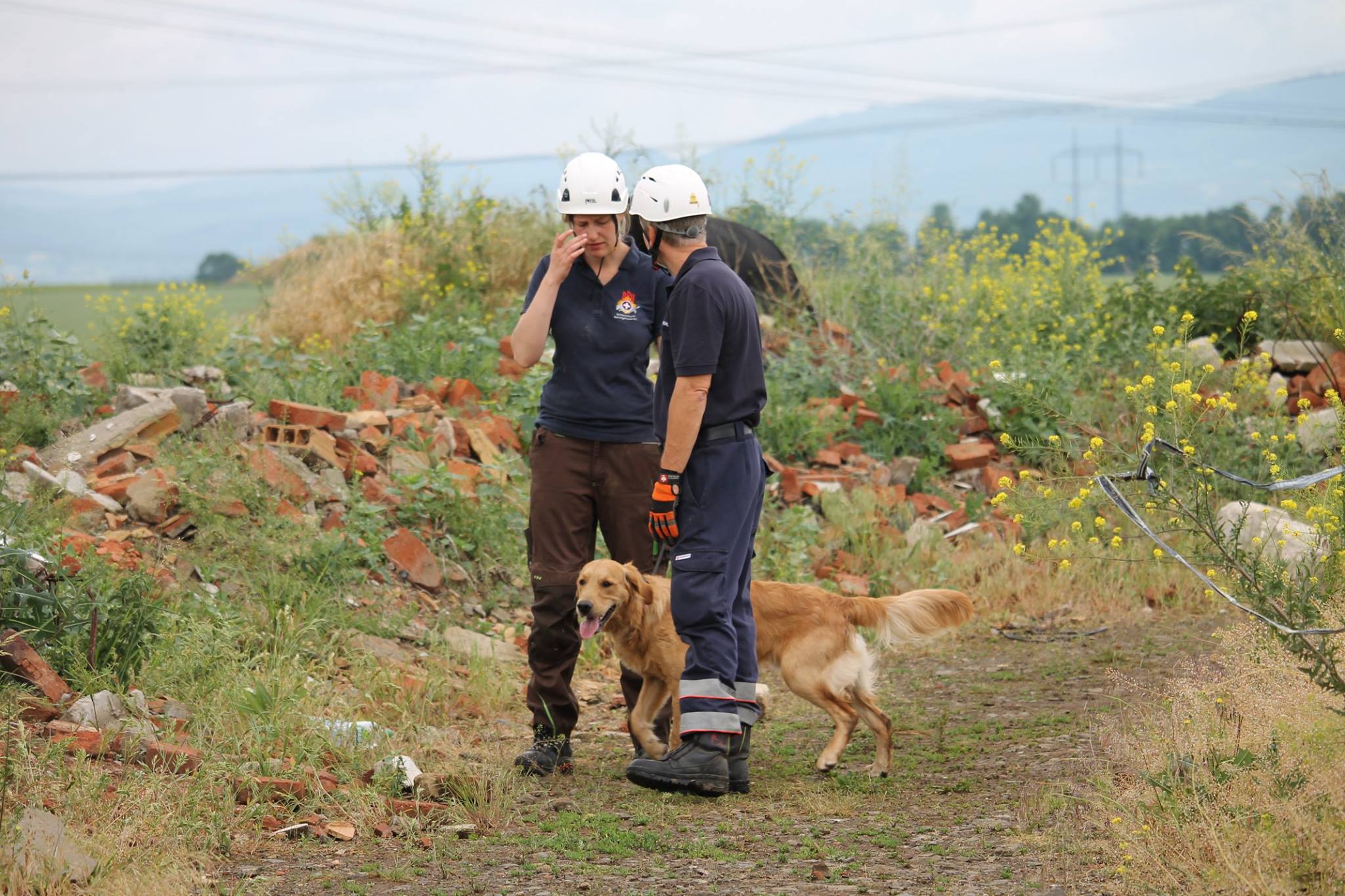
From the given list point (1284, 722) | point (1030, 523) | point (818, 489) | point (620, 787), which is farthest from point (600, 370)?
point (818, 489)

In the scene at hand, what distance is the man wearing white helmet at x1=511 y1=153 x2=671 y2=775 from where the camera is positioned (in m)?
5.59

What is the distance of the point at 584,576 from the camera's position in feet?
17.8

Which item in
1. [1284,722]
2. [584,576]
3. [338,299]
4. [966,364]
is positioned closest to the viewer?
[1284,722]

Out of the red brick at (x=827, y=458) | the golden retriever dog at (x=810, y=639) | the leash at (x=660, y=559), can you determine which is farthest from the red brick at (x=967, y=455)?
the leash at (x=660, y=559)

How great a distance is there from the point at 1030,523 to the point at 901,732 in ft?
4.09

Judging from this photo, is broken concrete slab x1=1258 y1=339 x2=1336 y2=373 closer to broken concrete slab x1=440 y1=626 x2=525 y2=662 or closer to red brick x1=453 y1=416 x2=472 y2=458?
red brick x1=453 y1=416 x2=472 y2=458

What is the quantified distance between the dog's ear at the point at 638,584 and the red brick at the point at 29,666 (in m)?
2.50

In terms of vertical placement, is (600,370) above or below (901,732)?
above

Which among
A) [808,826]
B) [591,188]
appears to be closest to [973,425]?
[591,188]

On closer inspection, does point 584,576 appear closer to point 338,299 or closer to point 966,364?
point 966,364

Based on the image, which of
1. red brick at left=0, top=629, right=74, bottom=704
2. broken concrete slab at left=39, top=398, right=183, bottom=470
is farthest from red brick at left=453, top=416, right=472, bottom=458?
red brick at left=0, top=629, right=74, bottom=704

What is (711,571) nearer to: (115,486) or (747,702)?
(747,702)

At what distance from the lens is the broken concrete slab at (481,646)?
7.55 meters

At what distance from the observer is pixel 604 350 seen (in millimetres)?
5629
